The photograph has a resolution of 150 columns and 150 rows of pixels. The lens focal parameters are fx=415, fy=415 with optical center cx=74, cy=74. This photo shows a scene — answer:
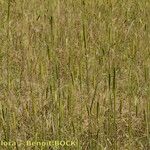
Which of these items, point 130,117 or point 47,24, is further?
point 47,24

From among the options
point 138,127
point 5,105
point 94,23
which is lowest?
point 138,127

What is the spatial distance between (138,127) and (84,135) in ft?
0.95

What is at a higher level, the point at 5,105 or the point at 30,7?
the point at 30,7

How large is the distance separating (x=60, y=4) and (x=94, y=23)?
1.35 ft

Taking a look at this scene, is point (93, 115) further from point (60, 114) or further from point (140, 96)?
point (140, 96)

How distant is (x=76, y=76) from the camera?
2.09 metres

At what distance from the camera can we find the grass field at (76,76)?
5.88 ft

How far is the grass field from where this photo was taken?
1.79 meters

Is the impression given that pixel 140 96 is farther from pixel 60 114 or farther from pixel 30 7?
pixel 30 7

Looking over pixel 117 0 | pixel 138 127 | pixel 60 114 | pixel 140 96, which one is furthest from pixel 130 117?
pixel 117 0

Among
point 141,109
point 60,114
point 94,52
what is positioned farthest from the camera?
point 94,52

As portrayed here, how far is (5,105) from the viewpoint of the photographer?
1.96 metres

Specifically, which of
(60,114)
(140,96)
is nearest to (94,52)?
(140,96)

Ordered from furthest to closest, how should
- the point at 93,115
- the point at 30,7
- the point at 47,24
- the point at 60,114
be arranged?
the point at 30,7
the point at 47,24
the point at 93,115
the point at 60,114
